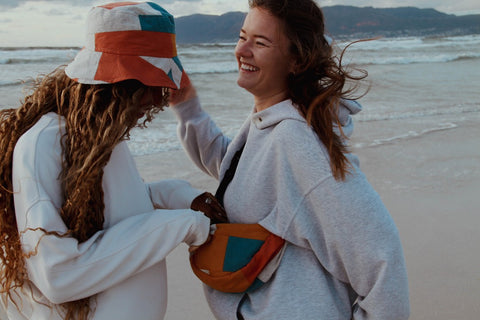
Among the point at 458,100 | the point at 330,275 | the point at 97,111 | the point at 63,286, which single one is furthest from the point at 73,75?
the point at 458,100

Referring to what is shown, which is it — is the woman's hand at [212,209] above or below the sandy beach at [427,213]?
above

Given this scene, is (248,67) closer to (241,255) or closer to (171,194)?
(171,194)

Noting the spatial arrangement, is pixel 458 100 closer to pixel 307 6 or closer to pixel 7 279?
pixel 307 6

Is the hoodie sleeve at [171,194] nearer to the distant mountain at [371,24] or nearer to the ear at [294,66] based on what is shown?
the ear at [294,66]

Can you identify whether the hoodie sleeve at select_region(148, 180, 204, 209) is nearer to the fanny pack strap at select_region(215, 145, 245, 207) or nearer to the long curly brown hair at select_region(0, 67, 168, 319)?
the fanny pack strap at select_region(215, 145, 245, 207)

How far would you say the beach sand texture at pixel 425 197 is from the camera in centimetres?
313

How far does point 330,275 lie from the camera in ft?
6.01

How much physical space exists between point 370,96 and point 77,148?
903 cm

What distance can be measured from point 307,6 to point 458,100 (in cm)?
A: 815

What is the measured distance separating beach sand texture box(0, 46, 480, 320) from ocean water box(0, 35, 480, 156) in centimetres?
5

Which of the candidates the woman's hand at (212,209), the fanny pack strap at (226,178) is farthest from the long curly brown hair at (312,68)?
the woman's hand at (212,209)

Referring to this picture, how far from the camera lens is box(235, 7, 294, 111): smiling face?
1.87 m

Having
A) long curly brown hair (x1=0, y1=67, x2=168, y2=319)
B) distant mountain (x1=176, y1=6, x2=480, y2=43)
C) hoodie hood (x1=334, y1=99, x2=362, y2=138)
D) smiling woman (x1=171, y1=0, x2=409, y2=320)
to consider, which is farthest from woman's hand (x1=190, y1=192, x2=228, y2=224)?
distant mountain (x1=176, y1=6, x2=480, y2=43)

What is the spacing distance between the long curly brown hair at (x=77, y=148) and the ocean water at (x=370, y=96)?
307 millimetres
